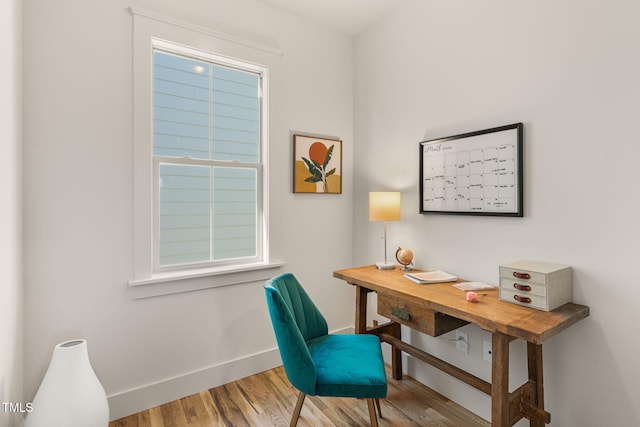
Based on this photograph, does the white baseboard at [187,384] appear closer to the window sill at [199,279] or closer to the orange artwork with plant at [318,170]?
the window sill at [199,279]

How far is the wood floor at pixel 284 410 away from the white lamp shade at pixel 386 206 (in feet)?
3.96

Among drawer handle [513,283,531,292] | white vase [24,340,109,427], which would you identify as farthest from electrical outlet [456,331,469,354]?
white vase [24,340,109,427]

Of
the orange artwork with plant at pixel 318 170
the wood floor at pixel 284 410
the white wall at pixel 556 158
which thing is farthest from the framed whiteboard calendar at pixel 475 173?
the wood floor at pixel 284 410

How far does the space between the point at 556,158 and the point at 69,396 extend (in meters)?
2.62

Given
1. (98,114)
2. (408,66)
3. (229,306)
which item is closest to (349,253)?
(229,306)

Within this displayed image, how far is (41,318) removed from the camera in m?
1.68

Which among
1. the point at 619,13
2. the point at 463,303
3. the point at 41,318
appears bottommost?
the point at 41,318

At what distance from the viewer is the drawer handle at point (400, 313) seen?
172 cm

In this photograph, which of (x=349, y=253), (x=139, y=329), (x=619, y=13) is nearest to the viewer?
(x=619, y=13)

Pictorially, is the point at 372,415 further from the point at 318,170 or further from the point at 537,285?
the point at 318,170

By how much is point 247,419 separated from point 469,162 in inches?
80.8

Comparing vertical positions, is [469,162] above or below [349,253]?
above

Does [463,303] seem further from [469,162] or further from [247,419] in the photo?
[247,419]

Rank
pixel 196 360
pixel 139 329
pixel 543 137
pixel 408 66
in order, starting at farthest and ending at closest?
1. pixel 408 66
2. pixel 196 360
3. pixel 139 329
4. pixel 543 137
